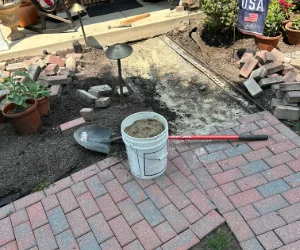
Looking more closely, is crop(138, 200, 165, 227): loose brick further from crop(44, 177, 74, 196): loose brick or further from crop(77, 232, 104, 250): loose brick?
crop(44, 177, 74, 196): loose brick

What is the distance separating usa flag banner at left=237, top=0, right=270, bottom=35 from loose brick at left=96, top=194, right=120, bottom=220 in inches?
154

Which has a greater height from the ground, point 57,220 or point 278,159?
point 278,159

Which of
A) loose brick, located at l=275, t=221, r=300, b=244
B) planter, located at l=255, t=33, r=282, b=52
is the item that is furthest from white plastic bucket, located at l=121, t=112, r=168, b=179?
planter, located at l=255, t=33, r=282, b=52

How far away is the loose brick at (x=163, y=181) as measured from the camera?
3.38 metres

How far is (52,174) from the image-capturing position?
11.8 feet

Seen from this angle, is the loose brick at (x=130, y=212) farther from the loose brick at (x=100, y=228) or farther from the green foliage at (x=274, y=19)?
the green foliage at (x=274, y=19)

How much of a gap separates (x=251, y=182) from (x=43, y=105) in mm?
2928

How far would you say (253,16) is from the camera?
209 inches

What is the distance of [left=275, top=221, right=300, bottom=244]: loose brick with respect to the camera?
2.84 meters

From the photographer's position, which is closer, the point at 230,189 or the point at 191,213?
the point at 191,213

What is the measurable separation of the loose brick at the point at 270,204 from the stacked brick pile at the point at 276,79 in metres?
1.52

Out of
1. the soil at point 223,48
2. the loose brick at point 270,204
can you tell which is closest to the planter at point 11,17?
the soil at point 223,48

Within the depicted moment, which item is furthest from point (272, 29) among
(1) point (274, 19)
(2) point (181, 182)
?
(2) point (181, 182)

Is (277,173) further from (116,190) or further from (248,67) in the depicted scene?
(248,67)
